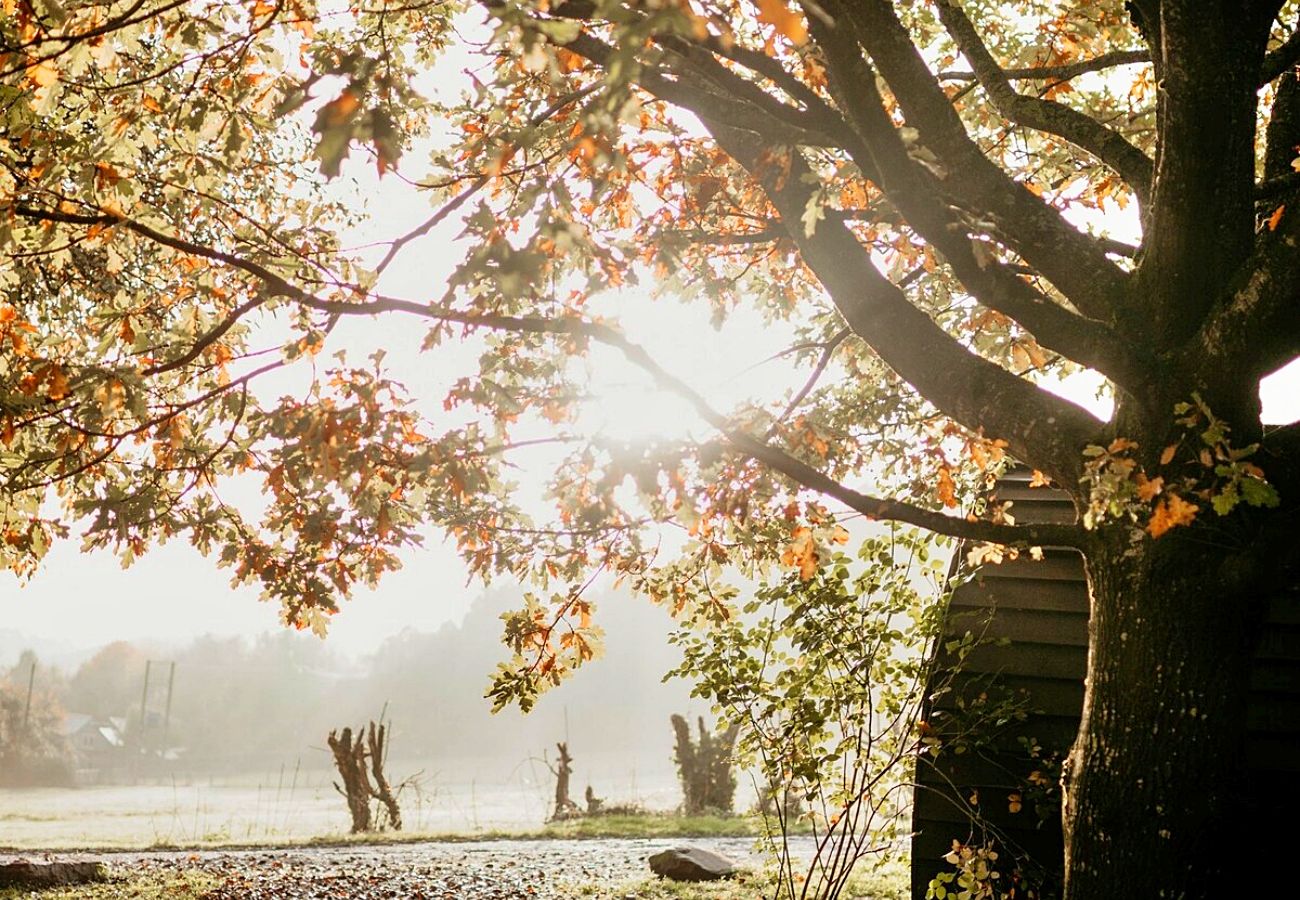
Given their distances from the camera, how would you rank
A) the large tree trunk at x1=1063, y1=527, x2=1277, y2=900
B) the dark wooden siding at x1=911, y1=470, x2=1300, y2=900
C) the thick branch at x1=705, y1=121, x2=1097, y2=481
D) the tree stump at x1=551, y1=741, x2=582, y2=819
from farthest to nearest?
1. the tree stump at x1=551, y1=741, x2=582, y2=819
2. the dark wooden siding at x1=911, y1=470, x2=1300, y2=900
3. the thick branch at x1=705, y1=121, x2=1097, y2=481
4. the large tree trunk at x1=1063, y1=527, x2=1277, y2=900

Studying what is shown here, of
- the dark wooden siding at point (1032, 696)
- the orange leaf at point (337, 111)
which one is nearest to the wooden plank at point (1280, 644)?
the dark wooden siding at point (1032, 696)

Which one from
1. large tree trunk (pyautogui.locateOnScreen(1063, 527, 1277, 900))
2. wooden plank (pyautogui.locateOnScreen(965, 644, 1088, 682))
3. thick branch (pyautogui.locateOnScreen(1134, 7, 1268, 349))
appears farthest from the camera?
wooden plank (pyautogui.locateOnScreen(965, 644, 1088, 682))

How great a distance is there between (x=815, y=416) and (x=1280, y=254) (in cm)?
414

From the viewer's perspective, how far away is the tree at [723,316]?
2549mm

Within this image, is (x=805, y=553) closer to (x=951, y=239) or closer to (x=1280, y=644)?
(x=951, y=239)

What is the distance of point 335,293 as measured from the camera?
4.72 m

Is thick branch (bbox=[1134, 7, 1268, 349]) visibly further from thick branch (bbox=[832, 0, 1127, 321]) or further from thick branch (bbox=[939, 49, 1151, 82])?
thick branch (bbox=[939, 49, 1151, 82])

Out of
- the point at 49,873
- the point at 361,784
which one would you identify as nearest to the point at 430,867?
the point at 49,873

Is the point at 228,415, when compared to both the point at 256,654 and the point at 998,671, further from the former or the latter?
the point at 256,654

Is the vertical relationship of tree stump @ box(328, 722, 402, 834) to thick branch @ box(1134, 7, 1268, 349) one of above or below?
below

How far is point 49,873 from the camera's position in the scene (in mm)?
7688

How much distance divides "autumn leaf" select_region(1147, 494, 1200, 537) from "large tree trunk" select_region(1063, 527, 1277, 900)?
0.40 m

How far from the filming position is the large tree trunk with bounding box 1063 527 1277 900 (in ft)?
8.30

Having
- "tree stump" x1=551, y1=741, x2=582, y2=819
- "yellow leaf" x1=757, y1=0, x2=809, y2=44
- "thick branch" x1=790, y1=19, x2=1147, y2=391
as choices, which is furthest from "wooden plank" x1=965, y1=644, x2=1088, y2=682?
"tree stump" x1=551, y1=741, x2=582, y2=819
